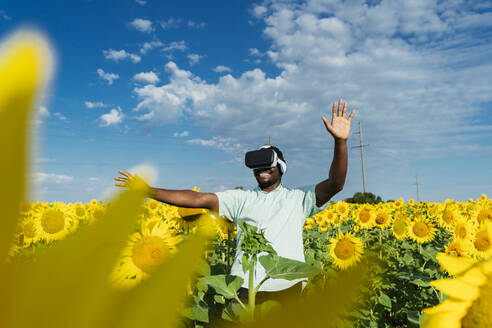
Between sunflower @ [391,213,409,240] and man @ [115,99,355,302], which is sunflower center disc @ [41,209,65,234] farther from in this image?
sunflower @ [391,213,409,240]

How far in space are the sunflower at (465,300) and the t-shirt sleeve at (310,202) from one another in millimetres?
3254

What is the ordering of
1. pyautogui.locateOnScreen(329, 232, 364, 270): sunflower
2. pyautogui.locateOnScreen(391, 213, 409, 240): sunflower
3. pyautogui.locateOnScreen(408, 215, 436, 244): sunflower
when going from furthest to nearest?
pyautogui.locateOnScreen(391, 213, 409, 240): sunflower → pyautogui.locateOnScreen(408, 215, 436, 244): sunflower → pyautogui.locateOnScreen(329, 232, 364, 270): sunflower

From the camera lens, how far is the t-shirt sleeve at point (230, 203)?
13.2ft

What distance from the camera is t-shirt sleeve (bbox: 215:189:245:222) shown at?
4020 millimetres

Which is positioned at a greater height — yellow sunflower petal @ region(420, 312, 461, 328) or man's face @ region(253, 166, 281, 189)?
man's face @ region(253, 166, 281, 189)

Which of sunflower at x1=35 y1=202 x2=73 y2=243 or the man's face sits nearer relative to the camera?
the man's face

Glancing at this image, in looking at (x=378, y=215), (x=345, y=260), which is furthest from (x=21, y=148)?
(x=378, y=215)

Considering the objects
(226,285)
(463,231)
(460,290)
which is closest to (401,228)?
(463,231)

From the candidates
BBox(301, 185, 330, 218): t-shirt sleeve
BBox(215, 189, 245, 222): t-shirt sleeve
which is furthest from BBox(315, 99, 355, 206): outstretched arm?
BBox(215, 189, 245, 222): t-shirt sleeve

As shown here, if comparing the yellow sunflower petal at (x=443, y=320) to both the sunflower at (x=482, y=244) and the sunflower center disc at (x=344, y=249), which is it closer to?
the sunflower at (x=482, y=244)

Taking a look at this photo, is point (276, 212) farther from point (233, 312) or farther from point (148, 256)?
point (148, 256)

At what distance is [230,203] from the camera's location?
4.07 meters

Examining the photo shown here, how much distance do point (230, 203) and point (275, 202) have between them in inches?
18.9

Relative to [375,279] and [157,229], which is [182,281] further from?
[157,229]
